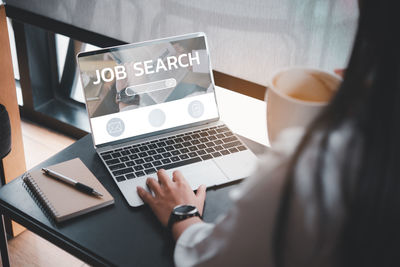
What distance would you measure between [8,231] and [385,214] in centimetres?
153

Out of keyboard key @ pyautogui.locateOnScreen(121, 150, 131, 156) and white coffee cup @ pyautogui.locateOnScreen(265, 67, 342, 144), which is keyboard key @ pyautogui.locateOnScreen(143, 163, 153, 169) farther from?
white coffee cup @ pyautogui.locateOnScreen(265, 67, 342, 144)

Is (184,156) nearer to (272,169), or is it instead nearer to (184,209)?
(184,209)

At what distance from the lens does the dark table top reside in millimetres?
778

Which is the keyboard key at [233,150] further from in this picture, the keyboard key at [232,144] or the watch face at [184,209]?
the watch face at [184,209]

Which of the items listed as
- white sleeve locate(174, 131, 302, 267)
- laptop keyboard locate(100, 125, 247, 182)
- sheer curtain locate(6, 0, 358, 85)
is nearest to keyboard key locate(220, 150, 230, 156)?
laptop keyboard locate(100, 125, 247, 182)

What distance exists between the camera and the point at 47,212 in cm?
85

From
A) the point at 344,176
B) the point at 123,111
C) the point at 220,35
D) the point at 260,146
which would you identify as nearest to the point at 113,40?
the point at 220,35

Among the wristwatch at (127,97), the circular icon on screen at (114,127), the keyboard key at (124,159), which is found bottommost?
the keyboard key at (124,159)

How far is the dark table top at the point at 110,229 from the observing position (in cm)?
78

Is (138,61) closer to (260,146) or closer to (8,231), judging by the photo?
(260,146)

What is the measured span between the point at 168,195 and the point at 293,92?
1.05 ft

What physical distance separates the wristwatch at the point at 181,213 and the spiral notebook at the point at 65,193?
0.48ft

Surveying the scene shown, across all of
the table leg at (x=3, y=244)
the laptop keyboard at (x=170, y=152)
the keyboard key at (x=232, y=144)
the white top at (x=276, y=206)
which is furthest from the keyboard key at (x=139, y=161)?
the white top at (x=276, y=206)

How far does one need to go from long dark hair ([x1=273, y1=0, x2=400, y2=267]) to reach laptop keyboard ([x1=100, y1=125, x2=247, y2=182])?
54 cm
